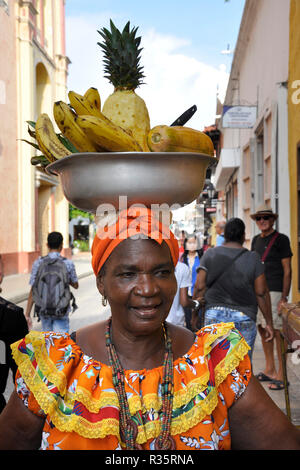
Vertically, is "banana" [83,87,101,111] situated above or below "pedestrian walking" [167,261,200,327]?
above

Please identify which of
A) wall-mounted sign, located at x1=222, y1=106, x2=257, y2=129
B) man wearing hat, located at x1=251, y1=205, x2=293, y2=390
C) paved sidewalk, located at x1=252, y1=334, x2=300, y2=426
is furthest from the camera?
wall-mounted sign, located at x1=222, y1=106, x2=257, y2=129

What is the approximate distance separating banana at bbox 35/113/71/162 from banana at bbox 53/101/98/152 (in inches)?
4.1

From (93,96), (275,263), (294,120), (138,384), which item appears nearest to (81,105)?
(93,96)

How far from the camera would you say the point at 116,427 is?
150cm

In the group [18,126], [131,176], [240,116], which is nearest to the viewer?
[131,176]

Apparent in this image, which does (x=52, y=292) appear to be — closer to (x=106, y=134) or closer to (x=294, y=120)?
(x=106, y=134)

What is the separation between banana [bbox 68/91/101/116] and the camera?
1593 millimetres

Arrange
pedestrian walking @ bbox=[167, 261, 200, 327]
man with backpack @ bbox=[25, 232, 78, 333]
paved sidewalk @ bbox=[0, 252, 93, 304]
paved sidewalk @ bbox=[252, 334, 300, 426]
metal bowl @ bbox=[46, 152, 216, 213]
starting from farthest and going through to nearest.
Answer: paved sidewalk @ bbox=[0, 252, 93, 304] < man with backpack @ bbox=[25, 232, 78, 333] < pedestrian walking @ bbox=[167, 261, 200, 327] < paved sidewalk @ bbox=[252, 334, 300, 426] < metal bowl @ bbox=[46, 152, 216, 213]

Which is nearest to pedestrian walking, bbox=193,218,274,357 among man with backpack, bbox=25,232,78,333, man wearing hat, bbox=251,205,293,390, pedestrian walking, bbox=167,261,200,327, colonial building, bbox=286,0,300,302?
pedestrian walking, bbox=167,261,200,327

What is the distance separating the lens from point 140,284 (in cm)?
160

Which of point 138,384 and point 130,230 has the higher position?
point 130,230

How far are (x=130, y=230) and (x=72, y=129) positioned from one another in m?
0.39

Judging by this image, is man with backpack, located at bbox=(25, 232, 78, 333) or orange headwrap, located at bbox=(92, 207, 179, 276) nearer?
orange headwrap, located at bbox=(92, 207, 179, 276)

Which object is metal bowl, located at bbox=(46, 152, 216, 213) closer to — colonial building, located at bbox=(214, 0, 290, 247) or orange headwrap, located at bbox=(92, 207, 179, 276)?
orange headwrap, located at bbox=(92, 207, 179, 276)
